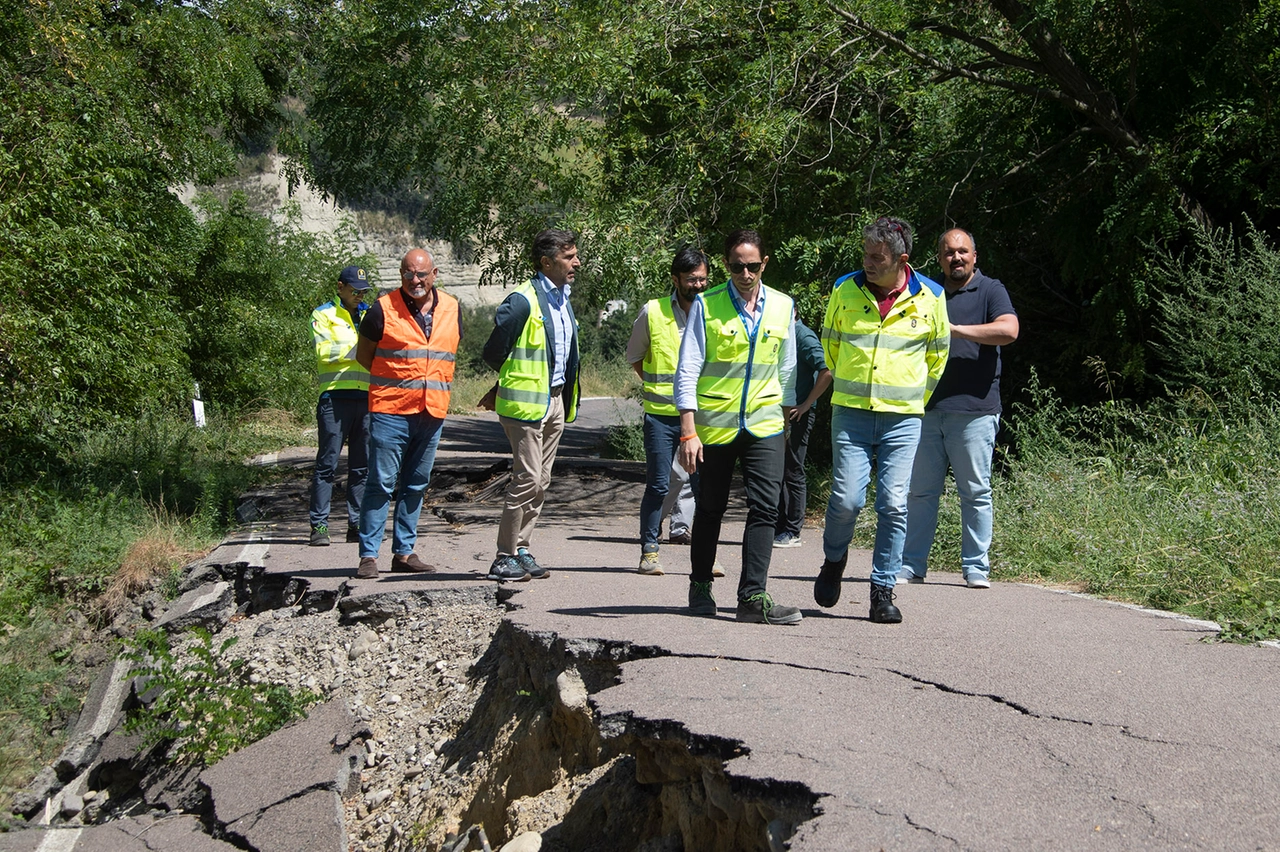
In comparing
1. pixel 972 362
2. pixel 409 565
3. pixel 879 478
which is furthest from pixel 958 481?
pixel 409 565

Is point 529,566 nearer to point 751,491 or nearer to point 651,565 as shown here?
point 651,565

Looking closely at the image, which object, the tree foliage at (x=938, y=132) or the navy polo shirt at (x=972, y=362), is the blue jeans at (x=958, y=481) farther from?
the tree foliage at (x=938, y=132)

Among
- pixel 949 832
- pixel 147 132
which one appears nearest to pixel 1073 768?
pixel 949 832

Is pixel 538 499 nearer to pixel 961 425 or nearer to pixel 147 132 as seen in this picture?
pixel 961 425

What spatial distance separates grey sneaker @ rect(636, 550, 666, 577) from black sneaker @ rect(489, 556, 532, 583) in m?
0.77

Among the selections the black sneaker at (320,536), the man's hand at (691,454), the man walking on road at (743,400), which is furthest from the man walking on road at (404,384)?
the man's hand at (691,454)

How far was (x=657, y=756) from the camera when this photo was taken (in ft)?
14.1

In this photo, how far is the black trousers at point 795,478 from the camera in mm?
8539

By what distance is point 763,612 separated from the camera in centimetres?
580

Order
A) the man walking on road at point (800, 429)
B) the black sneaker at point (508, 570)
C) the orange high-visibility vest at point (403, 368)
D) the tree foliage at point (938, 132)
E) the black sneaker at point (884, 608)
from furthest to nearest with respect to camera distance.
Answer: the tree foliage at point (938, 132)
the man walking on road at point (800, 429)
the orange high-visibility vest at point (403, 368)
the black sneaker at point (508, 570)
the black sneaker at point (884, 608)

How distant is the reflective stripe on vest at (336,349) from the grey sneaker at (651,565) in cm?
267

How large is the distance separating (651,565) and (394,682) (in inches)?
74.4

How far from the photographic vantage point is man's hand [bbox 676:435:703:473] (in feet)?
18.0

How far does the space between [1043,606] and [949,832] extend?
3483 mm
